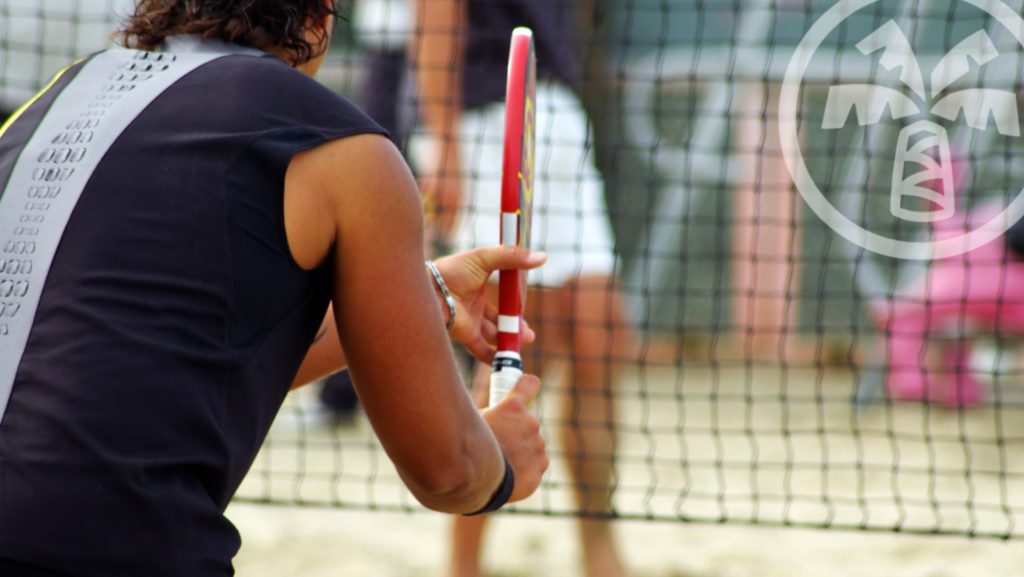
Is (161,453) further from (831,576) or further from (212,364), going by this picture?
(831,576)

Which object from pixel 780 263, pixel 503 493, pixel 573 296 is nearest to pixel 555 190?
pixel 573 296

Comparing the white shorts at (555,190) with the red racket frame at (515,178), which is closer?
the red racket frame at (515,178)

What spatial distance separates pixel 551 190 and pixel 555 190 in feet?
0.03

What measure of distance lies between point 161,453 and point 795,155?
4390 millimetres

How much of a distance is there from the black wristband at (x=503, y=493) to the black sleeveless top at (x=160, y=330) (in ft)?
1.07

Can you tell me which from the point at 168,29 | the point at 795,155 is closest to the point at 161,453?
the point at 168,29

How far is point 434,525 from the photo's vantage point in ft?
11.3

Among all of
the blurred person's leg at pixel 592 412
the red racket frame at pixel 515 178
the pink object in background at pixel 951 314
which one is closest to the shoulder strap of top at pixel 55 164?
the red racket frame at pixel 515 178

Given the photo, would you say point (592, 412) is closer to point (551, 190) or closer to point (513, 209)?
point (551, 190)

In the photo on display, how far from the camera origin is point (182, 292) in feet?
3.98

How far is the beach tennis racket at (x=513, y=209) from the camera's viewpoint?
1674 millimetres

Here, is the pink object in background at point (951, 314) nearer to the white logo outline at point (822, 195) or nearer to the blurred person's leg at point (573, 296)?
the white logo outline at point (822, 195)

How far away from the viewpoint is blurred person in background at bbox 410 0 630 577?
2.91 meters

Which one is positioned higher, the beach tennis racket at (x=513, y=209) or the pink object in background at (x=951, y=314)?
the beach tennis racket at (x=513, y=209)
